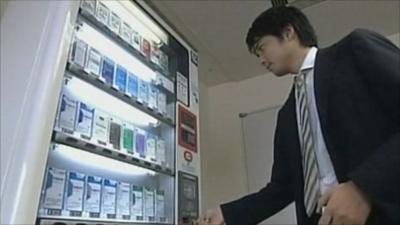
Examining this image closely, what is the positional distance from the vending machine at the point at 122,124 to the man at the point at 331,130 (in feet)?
1.74

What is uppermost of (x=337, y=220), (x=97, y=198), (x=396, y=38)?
(x=396, y=38)

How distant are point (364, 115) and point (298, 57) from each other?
0.38 meters

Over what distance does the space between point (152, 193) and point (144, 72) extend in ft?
2.10

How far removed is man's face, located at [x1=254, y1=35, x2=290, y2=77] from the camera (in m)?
1.20

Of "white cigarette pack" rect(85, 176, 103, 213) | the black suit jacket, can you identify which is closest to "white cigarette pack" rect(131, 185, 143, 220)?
"white cigarette pack" rect(85, 176, 103, 213)

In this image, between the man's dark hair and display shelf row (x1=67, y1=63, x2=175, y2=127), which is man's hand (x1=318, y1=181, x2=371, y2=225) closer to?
Result: the man's dark hair

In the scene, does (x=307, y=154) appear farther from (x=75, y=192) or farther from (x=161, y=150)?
(x=161, y=150)

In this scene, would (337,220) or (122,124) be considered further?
(122,124)

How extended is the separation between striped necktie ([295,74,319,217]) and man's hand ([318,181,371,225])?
205 mm

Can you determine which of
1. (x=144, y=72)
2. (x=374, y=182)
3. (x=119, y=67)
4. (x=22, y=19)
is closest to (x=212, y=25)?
(x=144, y=72)

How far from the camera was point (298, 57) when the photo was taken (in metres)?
1.19

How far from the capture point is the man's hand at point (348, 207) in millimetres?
746

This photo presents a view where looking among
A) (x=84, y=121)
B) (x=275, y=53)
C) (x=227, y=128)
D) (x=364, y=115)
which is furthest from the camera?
(x=227, y=128)

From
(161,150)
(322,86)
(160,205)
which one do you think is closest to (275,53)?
(322,86)
